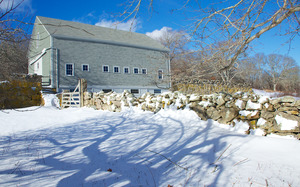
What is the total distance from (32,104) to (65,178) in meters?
11.2

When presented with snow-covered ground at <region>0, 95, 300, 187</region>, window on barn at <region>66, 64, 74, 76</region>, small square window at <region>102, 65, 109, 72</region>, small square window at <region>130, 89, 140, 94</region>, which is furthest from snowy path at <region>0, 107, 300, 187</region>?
small square window at <region>130, 89, 140, 94</region>

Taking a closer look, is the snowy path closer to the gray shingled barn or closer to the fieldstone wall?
the fieldstone wall

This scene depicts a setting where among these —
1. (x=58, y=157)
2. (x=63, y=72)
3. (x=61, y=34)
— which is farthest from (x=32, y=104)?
(x=58, y=157)

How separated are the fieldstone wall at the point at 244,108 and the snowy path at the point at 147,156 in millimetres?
388

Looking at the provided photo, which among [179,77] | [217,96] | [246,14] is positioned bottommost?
[217,96]

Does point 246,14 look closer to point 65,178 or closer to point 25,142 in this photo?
point 65,178

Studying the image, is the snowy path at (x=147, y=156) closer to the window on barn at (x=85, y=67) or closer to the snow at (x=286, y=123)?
the snow at (x=286, y=123)

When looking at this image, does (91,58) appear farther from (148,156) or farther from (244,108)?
(148,156)

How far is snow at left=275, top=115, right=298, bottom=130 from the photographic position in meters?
4.46

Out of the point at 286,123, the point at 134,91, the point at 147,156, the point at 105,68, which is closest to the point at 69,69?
the point at 105,68

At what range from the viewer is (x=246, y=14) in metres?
3.55

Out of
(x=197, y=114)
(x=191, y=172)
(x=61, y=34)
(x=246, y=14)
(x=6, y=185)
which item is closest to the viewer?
(x=6, y=185)

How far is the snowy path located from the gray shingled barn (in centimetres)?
928

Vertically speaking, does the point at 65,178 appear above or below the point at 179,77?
below
